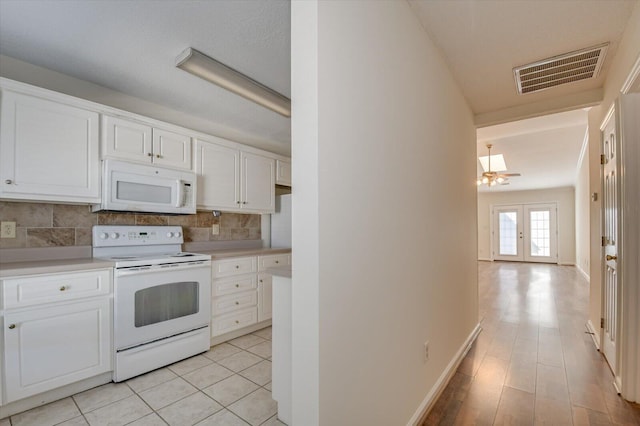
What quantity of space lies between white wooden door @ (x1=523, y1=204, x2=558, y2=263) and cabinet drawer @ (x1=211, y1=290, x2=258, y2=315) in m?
9.60

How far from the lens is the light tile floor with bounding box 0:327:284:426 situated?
177 centimetres

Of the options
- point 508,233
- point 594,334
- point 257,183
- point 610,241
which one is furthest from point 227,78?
point 508,233

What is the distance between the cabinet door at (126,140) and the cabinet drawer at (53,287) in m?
0.98

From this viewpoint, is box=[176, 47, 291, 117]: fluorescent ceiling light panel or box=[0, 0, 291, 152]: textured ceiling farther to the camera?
box=[176, 47, 291, 117]: fluorescent ceiling light panel

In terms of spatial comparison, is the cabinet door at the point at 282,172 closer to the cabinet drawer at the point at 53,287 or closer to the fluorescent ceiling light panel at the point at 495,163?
the cabinet drawer at the point at 53,287

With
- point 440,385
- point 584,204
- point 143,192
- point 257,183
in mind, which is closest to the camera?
point 440,385

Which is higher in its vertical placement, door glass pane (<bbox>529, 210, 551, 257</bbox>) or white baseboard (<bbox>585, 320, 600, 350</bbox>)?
door glass pane (<bbox>529, 210, 551, 257</bbox>)

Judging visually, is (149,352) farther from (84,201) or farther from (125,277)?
(84,201)

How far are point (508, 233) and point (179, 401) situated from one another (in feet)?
34.8

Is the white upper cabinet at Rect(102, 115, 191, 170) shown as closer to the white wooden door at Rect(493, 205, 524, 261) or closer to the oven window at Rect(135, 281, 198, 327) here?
the oven window at Rect(135, 281, 198, 327)

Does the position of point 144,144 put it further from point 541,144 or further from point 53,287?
point 541,144

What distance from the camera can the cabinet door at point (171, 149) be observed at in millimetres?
2699

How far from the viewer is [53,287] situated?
1.93 meters

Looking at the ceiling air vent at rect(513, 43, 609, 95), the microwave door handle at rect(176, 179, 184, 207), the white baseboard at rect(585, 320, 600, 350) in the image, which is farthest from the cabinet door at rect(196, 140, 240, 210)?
the white baseboard at rect(585, 320, 600, 350)
